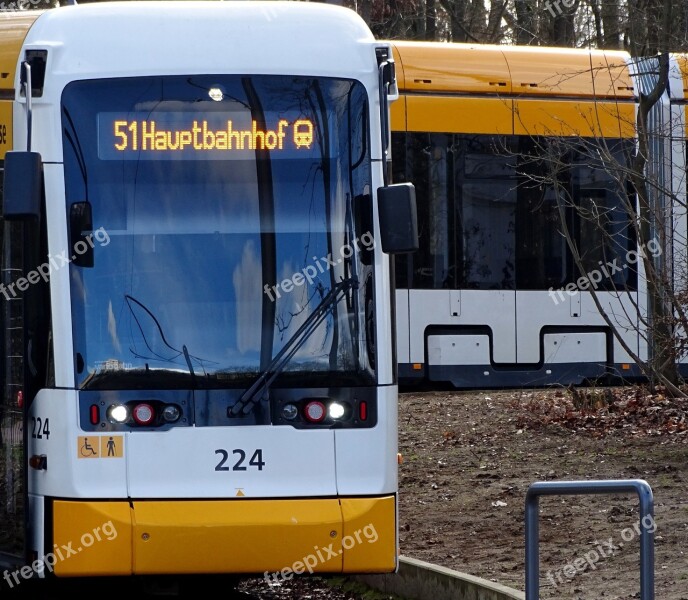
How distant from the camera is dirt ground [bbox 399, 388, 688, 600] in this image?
8.37 m

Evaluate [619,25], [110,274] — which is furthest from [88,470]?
[619,25]

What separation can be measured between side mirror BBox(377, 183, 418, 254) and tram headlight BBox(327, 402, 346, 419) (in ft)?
2.83

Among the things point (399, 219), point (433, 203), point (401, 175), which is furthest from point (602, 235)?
point (399, 219)

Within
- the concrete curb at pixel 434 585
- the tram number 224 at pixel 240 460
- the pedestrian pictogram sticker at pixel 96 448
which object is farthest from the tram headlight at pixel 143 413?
the concrete curb at pixel 434 585

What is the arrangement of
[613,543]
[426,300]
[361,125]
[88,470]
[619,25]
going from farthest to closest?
1. [619,25]
2. [426,300]
3. [613,543]
4. [361,125]
5. [88,470]

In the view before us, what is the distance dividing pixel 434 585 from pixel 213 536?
185 cm

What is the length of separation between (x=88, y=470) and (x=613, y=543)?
3.73 metres

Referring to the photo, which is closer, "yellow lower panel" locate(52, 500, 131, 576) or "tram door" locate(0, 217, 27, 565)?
"yellow lower panel" locate(52, 500, 131, 576)

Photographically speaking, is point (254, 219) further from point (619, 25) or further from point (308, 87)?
point (619, 25)

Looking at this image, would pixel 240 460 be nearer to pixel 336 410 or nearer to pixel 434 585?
pixel 336 410

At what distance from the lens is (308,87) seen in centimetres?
739

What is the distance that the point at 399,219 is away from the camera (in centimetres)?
713

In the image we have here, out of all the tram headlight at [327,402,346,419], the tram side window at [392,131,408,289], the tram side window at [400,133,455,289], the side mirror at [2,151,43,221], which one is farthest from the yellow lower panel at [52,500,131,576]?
the tram side window at [400,133,455,289]

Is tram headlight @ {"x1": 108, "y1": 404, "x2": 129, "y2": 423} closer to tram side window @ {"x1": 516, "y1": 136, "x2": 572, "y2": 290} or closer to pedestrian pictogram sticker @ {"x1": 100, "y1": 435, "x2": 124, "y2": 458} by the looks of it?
pedestrian pictogram sticker @ {"x1": 100, "y1": 435, "x2": 124, "y2": 458}
